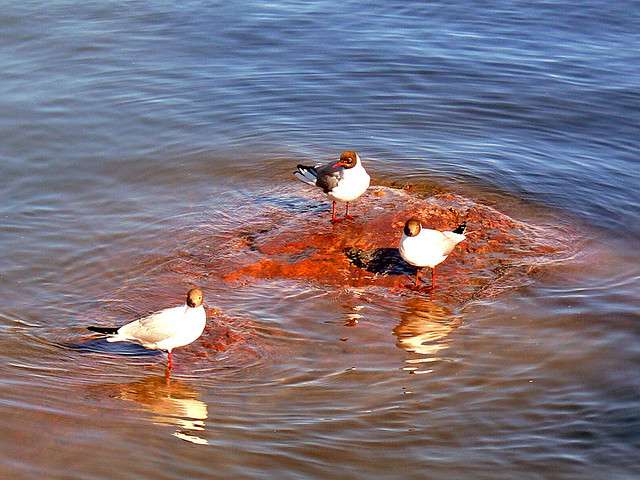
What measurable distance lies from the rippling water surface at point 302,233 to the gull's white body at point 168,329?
32cm

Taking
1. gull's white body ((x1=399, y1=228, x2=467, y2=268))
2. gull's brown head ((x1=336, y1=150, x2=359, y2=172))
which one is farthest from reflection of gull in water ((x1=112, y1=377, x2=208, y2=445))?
gull's brown head ((x1=336, y1=150, x2=359, y2=172))

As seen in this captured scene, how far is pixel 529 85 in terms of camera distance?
16.6 m

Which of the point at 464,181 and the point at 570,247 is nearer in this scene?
the point at 570,247

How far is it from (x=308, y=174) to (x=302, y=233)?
2.99 feet

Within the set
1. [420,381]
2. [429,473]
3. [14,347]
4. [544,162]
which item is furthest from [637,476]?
[544,162]

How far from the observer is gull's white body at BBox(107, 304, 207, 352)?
8.42m

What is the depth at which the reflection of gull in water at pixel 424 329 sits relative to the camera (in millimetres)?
9086

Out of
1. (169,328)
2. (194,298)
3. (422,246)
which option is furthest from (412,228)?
(169,328)

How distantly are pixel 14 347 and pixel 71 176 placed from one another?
4.56m

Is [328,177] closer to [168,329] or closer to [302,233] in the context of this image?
[302,233]

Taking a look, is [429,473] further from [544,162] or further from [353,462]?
[544,162]

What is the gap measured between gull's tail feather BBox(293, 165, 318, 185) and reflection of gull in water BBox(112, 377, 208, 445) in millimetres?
3942

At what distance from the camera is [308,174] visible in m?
11.9

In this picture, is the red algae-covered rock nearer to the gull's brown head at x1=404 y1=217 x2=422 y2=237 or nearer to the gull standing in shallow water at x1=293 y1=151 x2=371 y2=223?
the gull standing in shallow water at x1=293 y1=151 x2=371 y2=223
